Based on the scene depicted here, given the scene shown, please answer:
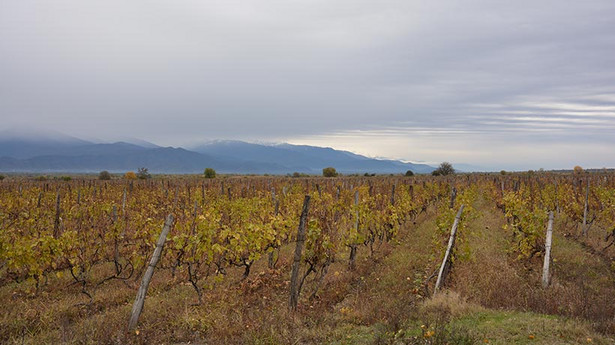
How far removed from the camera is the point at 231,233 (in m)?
7.69

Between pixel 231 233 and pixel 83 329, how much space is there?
3.05m

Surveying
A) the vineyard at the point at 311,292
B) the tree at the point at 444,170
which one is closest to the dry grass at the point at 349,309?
the vineyard at the point at 311,292

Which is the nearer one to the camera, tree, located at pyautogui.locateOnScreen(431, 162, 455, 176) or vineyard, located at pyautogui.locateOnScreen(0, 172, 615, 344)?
vineyard, located at pyautogui.locateOnScreen(0, 172, 615, 344)

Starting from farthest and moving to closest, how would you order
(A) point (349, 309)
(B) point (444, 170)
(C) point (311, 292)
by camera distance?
1. (B) point (444, 170)
2. (C) point (311, 292)
3. (A) point (349, 309)

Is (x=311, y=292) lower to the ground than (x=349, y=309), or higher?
lower

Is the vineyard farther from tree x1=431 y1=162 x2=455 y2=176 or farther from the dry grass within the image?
tree x1=431 y1=162 x2=455 y2=176

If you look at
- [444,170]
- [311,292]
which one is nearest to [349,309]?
[311,292]

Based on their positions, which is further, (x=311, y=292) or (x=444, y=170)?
(x=444, y=170)

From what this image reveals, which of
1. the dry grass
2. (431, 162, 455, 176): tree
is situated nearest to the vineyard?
the dry grass

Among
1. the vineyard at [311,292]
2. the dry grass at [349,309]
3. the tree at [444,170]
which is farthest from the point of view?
the tree at [444,170]

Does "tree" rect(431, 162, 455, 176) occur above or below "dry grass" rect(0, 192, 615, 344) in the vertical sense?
above

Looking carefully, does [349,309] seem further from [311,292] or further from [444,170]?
[444,170]

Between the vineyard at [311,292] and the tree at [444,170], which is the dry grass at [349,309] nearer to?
the vineyard at [311,292]

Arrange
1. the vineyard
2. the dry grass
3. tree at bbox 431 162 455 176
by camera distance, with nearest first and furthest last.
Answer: the dry grass
the vineyard
tree at bbox 431 162 455 176
